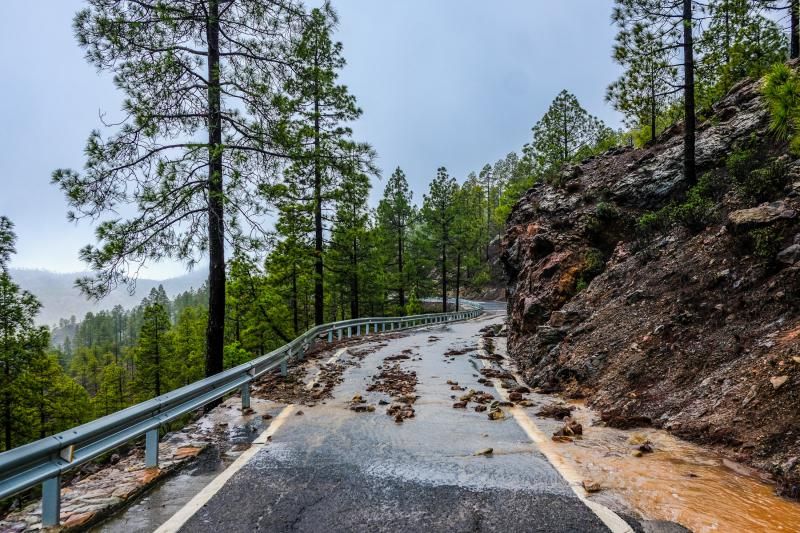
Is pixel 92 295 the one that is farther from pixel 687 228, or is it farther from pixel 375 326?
pixel 375 326

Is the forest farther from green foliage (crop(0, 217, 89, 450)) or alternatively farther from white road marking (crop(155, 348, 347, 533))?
white road marking (crop(155, 348, 347, 533))

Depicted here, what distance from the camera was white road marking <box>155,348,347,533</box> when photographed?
10.4 ft

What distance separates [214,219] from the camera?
8.74 meters

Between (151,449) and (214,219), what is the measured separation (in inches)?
213

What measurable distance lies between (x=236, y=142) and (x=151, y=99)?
5.49 ft

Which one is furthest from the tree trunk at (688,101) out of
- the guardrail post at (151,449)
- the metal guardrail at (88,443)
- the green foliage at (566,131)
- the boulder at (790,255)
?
the green foliage at (566,131)

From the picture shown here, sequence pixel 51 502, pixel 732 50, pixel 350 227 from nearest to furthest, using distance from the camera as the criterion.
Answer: pixel 51 502 < pixel 732 50 < pixel 350 227

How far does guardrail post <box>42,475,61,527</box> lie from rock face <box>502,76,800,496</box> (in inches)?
223

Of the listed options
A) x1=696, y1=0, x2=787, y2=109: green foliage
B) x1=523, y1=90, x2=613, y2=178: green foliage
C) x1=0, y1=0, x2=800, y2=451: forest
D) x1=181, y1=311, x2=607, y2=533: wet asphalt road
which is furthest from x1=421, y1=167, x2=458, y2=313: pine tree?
x1=181, y1=311, x2=607, y2=533: wet asphalt road

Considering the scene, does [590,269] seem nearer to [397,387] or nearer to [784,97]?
[784,97]

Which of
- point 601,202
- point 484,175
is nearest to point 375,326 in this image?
point 601,202

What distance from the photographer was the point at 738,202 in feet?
29.2

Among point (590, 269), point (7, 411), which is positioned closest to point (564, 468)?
point (590, 269)

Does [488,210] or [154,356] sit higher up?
[488,210]
